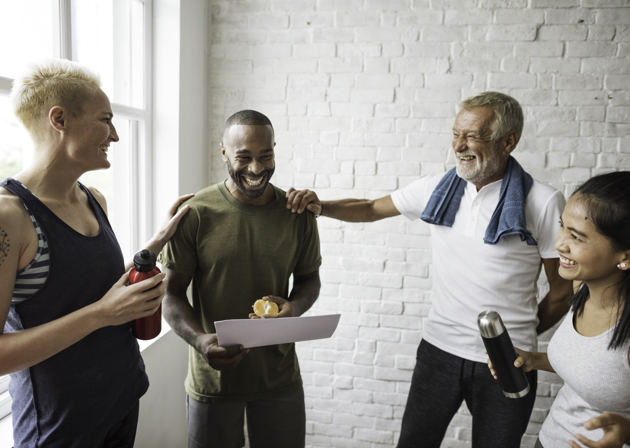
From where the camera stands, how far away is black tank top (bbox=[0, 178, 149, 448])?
1.04 metres

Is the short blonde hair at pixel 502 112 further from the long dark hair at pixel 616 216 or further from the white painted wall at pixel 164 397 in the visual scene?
the white painted wall at pixel 164 397

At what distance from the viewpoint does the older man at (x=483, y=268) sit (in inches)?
66.5

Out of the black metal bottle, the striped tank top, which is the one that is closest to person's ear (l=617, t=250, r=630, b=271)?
the black metal bottle

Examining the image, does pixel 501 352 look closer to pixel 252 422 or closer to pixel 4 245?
pixel 252 422

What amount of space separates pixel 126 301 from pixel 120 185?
54.5 inches

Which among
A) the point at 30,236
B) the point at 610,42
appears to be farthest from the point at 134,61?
the point at 610,42

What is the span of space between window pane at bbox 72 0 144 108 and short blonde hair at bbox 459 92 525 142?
1.69m

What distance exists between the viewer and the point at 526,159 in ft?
7.72

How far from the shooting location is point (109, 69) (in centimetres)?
210

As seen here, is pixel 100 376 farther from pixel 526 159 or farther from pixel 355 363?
pixel 526 159

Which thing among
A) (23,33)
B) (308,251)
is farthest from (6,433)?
(23,33)

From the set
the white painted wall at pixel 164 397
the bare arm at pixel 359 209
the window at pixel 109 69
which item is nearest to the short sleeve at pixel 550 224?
the bare arm at pixel 359 209

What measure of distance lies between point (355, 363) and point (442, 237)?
117 cm

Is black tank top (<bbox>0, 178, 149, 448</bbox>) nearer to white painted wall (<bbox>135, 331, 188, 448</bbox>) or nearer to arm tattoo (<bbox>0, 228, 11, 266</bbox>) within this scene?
arm tattoo (<bbox>0, 228, 11, 266</bbox>)
